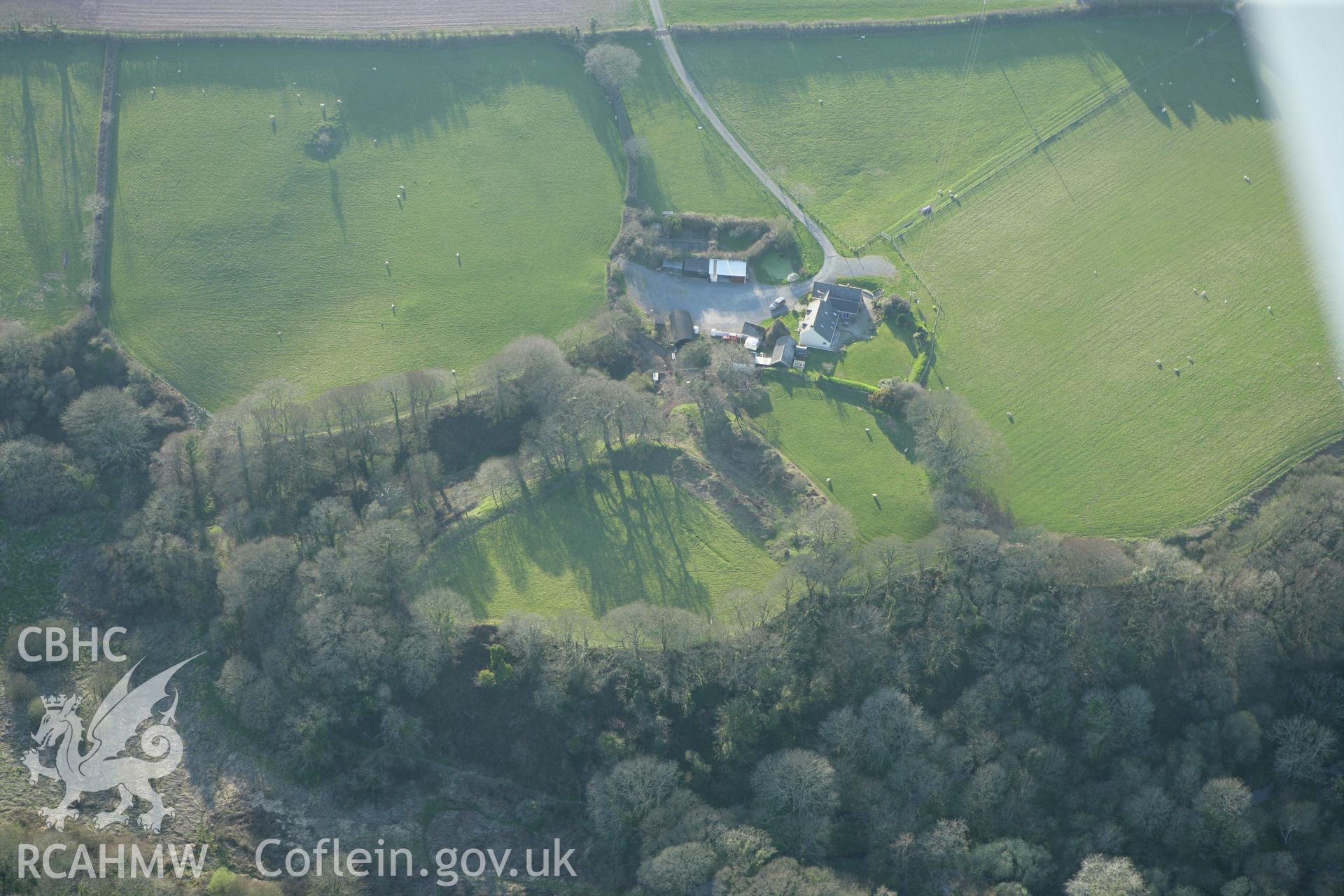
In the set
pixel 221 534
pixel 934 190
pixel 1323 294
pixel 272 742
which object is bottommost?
pixel 272 742

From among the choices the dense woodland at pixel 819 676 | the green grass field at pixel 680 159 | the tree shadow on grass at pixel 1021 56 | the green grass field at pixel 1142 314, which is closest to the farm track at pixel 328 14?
→ the green grass field at pixel 680 159

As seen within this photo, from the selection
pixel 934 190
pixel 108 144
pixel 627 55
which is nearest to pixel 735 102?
pixel 627 55

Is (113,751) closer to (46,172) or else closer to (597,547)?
(597,547)

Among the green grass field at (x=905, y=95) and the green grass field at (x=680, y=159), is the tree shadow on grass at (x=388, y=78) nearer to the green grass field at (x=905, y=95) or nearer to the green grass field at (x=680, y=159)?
the green grass field at (x=680, y=159)

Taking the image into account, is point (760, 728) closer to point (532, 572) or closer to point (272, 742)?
point (532, 572)

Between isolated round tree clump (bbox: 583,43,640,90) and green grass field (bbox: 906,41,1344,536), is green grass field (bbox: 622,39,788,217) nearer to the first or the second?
isolated round tree clump (bbox: 583,43,640,90)

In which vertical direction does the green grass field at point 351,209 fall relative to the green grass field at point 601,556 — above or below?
→ above
